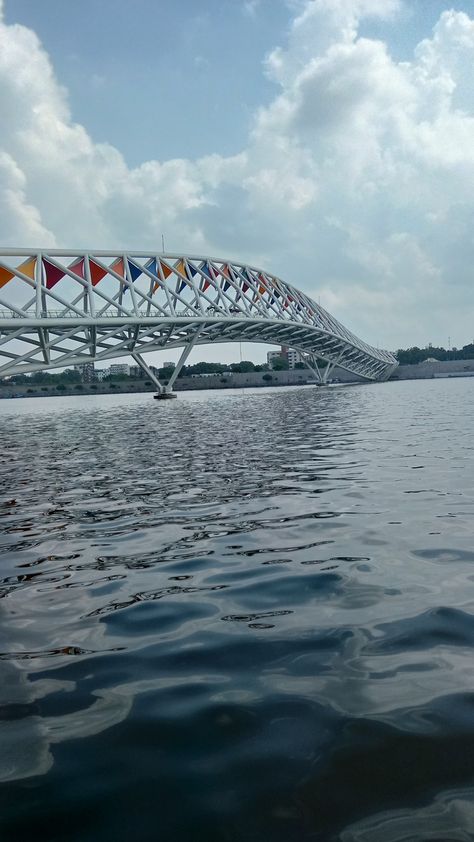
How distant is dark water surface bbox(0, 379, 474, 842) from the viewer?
94.8 inches

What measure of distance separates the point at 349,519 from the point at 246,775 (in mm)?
5272

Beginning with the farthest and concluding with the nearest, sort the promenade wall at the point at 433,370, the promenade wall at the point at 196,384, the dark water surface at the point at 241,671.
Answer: the promenade wall at the point at 433,370 → the promenade wall at the point at 196,384 → the dark water surface at the point at 241,671

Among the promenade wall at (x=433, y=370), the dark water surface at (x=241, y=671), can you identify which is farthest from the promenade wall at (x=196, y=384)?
the dark water surface at (x=241, y=671)

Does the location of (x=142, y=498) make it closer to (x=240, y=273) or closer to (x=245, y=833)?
(x=245, y=833)

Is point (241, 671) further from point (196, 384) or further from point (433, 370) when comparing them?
point (433, 370)

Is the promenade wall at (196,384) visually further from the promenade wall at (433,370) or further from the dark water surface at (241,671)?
the dark water surface at (241,671)

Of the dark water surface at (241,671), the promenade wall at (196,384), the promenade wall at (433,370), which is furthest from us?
the promenade wall at (433,370)

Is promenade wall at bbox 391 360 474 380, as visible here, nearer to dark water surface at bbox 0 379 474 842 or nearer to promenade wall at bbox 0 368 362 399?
promenade wall at bbox 0 368 362 399

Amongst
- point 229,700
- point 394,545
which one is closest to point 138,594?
point 229,700

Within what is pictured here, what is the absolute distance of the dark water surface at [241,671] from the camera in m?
2.41

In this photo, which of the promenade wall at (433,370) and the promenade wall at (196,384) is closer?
the promenade wall at (196,384)

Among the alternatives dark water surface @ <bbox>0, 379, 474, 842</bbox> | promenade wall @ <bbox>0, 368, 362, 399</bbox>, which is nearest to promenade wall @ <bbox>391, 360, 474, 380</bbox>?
promenade wall @ <bbox>0, 368, 362, 399</bbox>

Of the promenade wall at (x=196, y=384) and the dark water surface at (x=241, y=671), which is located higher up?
the promenade wall at (x=196, y=384)

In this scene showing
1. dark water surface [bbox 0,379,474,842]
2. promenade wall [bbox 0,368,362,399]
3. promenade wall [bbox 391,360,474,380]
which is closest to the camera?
dark water surface [bbox 0,379,474,842]
